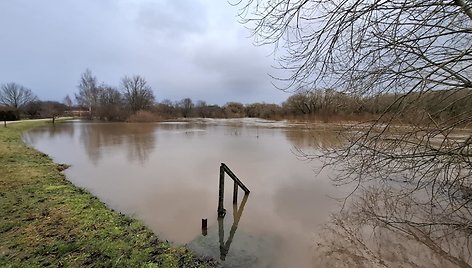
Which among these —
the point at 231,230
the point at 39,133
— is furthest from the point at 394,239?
the point at 39,133

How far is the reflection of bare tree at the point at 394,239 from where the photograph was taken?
15.6ft

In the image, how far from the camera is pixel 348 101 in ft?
12.0

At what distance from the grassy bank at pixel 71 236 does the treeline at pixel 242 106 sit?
3.35 meters

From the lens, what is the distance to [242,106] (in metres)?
82.8

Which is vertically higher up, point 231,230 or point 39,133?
point 39,133

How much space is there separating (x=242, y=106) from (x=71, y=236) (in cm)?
7873

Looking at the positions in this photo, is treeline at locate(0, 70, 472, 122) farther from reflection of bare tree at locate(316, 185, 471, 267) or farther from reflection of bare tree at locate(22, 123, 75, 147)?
reflection of bare tree at locate(22, 123, 75, 147)

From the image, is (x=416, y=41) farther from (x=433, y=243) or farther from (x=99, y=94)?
(x=99, y=94)

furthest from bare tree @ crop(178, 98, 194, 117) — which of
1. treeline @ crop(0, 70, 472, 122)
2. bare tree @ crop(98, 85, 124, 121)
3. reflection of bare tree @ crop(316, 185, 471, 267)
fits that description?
reflection of bare tree @ crop(316, 185, 471, 267)

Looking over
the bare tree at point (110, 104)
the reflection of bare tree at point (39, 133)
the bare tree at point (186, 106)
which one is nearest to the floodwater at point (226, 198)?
the reflection of bare tree at point (39, 133)

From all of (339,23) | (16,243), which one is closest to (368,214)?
(339,23)

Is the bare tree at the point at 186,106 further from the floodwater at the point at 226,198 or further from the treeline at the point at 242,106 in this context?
the floodwater at the point at 226,198

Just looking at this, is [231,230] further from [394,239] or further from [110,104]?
[110,104]

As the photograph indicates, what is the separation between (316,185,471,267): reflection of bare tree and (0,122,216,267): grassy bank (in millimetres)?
2651
